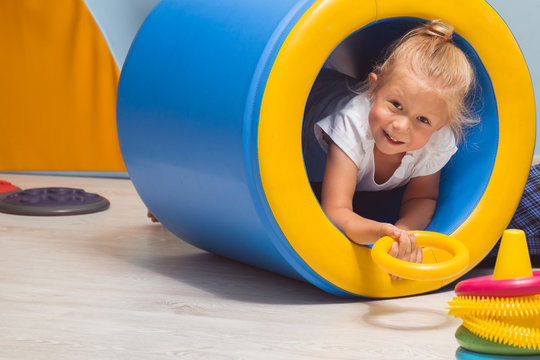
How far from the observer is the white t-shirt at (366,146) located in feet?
4.46

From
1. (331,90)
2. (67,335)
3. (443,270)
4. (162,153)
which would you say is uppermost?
(331,90)

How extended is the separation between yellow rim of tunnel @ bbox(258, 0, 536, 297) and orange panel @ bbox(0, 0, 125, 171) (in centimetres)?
151

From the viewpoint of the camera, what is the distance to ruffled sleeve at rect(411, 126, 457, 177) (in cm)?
145

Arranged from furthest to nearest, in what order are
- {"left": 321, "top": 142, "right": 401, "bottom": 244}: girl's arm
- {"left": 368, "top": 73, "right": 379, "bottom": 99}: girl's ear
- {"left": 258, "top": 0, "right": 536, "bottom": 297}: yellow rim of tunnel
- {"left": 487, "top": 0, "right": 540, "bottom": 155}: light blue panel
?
1. {"left": 487, "top": 0, "right": 540, "bottom": 155}: light blue panel
2. {"left": 368, "top": 73, "right": 379, "bottom": 99}: girl's ear
3. {"left": 321, "top": 142, "right": 401, "bottom": 244}: girl's arm
4. {"left": 258, "top": 0, "right": 536, "bottom": 297}: yellow rim of tunnel

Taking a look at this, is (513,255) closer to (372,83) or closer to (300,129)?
(300,129)

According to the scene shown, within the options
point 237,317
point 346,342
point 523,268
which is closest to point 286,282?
point 237,317

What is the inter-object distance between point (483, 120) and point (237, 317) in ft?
1.95

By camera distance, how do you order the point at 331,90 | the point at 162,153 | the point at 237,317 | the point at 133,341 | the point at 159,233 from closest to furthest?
1. the point at 133,341
2. the point at 237,317
3. the point at 162,153
4. the point at 331,90
5. the point at 159,233

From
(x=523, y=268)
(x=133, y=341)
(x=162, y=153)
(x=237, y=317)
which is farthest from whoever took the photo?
(x=162, y=153)

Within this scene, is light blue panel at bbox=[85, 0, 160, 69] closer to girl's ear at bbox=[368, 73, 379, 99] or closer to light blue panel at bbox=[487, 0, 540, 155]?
light blue panel at bbox=[487, 0, 540, 155]

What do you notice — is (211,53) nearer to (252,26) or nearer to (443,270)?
(252,26)

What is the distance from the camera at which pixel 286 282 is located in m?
1.41

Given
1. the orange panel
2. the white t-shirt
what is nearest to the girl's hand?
the white t-shirt

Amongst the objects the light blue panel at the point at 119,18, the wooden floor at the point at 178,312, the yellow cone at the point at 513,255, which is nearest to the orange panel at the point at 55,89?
the light blue panel at the point at 119,18
